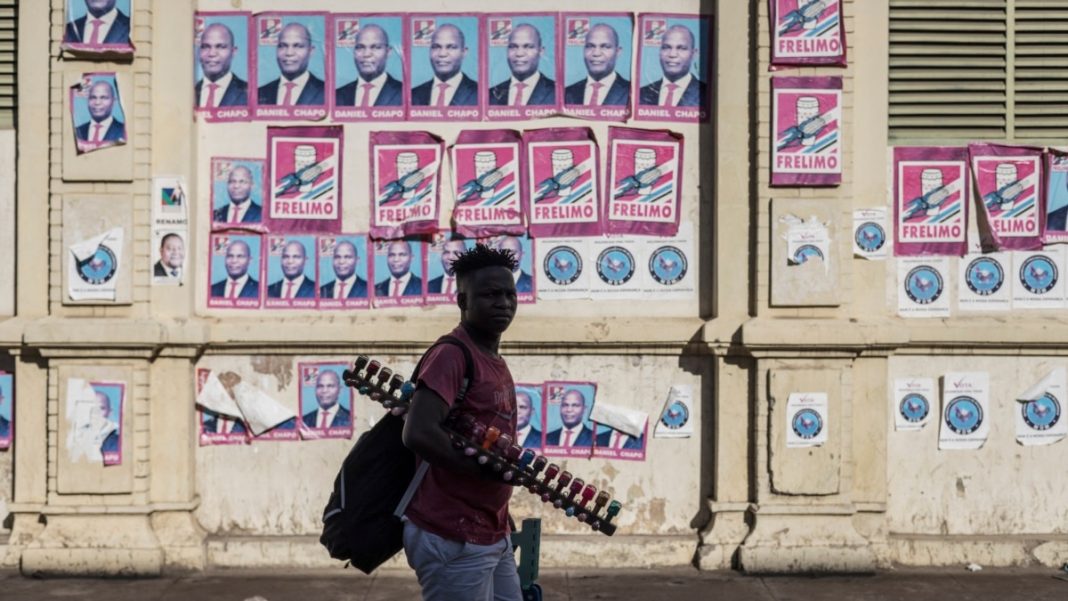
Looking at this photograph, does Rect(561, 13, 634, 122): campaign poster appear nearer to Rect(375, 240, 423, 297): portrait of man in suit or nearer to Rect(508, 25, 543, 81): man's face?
Rect(508, 25, 543, 81): man's face

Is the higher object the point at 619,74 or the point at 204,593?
the point at 619,74

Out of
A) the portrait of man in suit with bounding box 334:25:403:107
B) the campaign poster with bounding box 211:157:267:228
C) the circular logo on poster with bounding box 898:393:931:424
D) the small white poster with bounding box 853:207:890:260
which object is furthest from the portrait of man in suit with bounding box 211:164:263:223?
the circular logo on poster with bounding box 898:393:931:424

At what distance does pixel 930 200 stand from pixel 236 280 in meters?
4.36

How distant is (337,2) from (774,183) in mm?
2920

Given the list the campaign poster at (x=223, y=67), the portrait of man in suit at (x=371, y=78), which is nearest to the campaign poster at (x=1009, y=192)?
the portrait of man in suit at (x=371, y=78)

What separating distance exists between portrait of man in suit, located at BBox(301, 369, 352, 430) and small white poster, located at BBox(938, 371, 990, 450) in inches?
146

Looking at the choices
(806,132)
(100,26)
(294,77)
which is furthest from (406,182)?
(806,132)

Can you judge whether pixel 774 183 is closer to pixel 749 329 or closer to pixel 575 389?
pixel 749 329

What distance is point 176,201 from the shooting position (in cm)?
786

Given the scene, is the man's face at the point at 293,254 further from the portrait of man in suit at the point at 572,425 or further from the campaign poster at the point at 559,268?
the portrait of man in suit at the point at 572,425

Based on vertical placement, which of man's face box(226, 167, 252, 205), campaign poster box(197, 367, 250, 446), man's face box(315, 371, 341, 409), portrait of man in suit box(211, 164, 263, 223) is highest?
man's face box(226, 167, 252, 205)

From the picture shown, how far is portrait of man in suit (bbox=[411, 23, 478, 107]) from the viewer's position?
803 centimetres

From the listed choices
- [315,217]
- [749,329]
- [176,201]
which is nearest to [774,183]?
[749,329]

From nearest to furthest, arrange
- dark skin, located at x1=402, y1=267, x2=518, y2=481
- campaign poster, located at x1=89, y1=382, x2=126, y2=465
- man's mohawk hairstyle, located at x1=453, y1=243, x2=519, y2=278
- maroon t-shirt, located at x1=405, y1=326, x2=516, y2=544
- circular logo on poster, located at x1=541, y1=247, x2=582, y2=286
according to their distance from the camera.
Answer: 1. dark skin, located at x1=402, y1=267, x2=518, y2=481
2. maroon t-shirt, located at x1=405, y1=326, x2=516, y2=544
3. man's mohawk hairstyle, located at x1=453, y1=243, x2=519, y2=278
4. campaign poster, located at x1=89, y1=382, x2=126, y2=465
5. circular logo on poster, located at x1=541, y1=247, x2=582, y2=286
